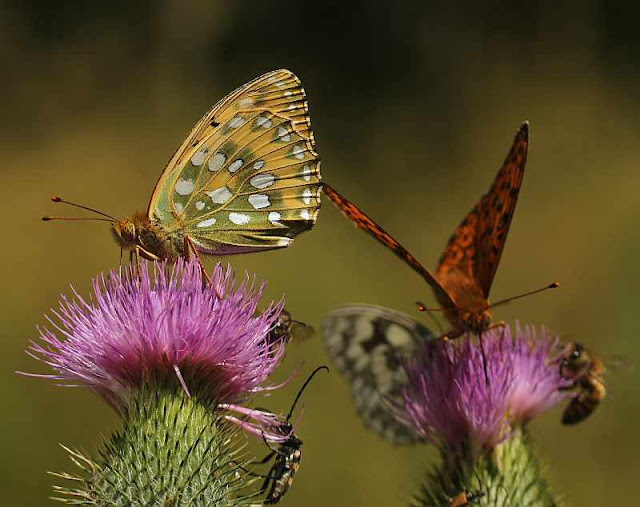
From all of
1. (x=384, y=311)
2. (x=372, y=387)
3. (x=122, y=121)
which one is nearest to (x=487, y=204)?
(x=384, y=311)

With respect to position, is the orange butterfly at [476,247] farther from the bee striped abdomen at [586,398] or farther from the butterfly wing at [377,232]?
the bee striped abdomen at [586,398]

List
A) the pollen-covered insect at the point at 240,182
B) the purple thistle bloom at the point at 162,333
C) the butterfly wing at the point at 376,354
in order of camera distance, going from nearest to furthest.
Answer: the purple thistle bloom at the point at 162,333 < the pollen-covered insect at the point at 240,182 < the butterfly wing at the point at 376,354

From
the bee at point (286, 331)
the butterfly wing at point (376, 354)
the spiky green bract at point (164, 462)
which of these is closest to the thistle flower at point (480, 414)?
the butterfly wing at point (376, 354)

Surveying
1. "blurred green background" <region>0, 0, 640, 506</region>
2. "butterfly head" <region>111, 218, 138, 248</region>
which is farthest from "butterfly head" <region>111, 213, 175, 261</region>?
"blurred green background" <region>0, 0, 640, 506</region>

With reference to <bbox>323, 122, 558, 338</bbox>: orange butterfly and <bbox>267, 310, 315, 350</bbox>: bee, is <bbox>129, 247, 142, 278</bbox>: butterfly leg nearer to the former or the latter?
<bbox>267, 310, 315, 350</bbox>: bee

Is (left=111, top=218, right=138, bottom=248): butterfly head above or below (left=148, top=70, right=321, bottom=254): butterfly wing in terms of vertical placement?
below

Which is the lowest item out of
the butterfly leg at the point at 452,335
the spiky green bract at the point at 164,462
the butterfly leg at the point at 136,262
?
the spiky green bract at the point at 164,462
